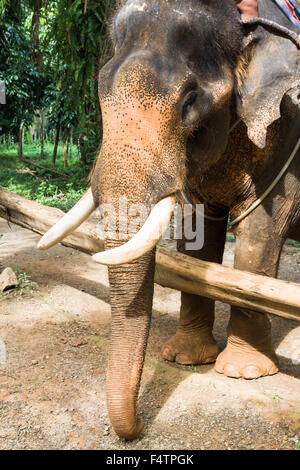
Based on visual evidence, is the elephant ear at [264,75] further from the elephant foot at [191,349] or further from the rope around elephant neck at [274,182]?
the elephant foot at [191,349]

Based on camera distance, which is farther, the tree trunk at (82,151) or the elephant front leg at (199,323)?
the tree trunk at (82,151)

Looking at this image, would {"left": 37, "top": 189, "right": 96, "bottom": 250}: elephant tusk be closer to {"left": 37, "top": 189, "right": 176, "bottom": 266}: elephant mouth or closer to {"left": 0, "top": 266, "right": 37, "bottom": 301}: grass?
{"left": 37, "top": 189, "right": 176, "bottom": 266}: elephant mouth

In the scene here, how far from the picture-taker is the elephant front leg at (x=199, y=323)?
3.61 meters

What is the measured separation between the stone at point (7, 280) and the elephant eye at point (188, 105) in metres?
2.70

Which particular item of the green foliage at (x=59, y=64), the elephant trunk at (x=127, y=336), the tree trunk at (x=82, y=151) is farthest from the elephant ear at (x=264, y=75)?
the tree trunk at (x=82, y=151)

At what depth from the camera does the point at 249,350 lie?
3.41 m

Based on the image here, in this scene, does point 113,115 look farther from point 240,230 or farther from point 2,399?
point 2,399

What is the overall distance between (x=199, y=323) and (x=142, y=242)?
5.49ft

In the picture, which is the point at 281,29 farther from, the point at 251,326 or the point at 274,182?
the point at 251,326

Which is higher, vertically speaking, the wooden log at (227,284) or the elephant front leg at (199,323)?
the wooden log at (227,284)

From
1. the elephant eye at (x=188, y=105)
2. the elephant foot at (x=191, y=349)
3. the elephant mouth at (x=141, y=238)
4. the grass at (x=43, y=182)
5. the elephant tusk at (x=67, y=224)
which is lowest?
the grass at (x=43, y=182)

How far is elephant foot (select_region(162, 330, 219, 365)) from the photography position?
11.7 feet

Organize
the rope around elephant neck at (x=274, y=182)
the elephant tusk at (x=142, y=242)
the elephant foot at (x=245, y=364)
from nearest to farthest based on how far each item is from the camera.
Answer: the elephant tusk at (x=142, y=242), the rope around elephant neck at (x=274, y=182), the elephant foot at (x=245, y=364)
